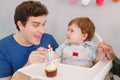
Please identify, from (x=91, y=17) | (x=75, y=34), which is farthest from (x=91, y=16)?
(x=75, y=34)

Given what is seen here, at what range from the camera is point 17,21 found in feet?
5.92

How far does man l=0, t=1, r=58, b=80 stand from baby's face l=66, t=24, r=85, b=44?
0.62 ft

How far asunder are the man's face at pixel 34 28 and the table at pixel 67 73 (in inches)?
10.7

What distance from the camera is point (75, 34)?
176 centimetres

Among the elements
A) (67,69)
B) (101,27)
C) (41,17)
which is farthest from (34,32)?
(101,27)

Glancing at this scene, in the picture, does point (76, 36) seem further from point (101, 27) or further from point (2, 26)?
point (2, 26)

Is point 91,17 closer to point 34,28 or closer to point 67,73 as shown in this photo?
point 34,28

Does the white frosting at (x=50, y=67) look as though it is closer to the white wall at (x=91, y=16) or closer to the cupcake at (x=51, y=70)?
the cupcake at (x=51, y=70)

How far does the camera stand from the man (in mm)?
1728

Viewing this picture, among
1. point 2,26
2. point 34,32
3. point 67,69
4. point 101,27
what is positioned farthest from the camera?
point 2,26

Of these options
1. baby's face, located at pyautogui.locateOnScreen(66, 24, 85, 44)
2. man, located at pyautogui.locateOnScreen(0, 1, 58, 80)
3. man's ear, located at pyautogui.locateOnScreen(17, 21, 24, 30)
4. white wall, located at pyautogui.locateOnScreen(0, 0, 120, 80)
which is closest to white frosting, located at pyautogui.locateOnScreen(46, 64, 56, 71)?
man, located at pyautogui.locateOnScreen(0, 1, 58, 80)

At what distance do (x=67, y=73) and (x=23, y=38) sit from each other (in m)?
0.55

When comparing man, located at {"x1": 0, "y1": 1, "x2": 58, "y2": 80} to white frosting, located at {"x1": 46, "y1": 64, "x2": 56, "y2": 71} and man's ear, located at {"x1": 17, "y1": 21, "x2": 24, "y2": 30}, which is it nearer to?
man's ear, located at {"x1": 17, "y1": 21, "x2": 24, "y2": 30}

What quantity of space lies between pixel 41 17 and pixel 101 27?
0.54 metres
